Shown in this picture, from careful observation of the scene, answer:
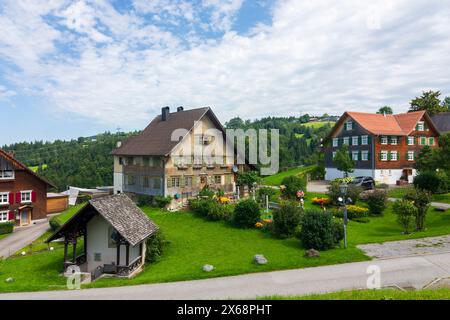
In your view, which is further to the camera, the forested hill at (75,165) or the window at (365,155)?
the forested hill at (75,165)

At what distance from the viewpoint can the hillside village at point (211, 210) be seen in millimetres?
18812

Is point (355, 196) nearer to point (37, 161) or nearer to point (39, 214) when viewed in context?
point (39, 214)

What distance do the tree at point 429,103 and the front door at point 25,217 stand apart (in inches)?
2818

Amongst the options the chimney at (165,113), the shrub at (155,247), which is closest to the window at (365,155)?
the chimney at (165,113)

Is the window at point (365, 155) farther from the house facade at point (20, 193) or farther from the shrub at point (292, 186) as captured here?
the house facade at point (20, 193)

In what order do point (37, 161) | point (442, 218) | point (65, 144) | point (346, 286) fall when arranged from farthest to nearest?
point (65, 144), point (37, 161), point (442, 218), point (346, 286)

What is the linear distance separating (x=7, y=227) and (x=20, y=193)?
17.5ft

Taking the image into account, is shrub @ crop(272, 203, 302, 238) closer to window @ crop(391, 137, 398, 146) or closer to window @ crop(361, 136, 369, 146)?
window @ crop(361, 136, 369, 146)

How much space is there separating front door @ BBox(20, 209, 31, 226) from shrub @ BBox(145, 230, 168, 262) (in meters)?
27.1

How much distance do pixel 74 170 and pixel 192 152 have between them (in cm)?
8422

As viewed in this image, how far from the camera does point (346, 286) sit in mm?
13453

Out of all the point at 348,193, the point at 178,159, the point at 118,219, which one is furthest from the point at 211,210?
the point at 348,193

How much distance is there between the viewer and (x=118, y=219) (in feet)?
63.2

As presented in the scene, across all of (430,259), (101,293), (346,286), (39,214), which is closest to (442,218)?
(430,259)
